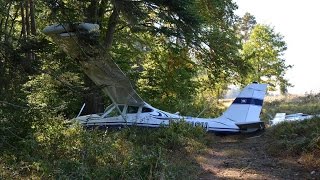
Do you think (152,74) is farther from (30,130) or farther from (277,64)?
(277,64)

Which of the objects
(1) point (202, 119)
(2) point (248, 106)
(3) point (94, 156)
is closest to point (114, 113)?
(1) point (202, 119)

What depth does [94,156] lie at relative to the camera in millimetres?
7504

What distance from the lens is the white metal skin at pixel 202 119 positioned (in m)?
11.7

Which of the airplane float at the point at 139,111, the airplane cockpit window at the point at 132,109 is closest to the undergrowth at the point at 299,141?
the airplane float at the point at 139,111

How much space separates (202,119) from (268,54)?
74.8ft

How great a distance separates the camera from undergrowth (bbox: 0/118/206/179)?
6.15 meters

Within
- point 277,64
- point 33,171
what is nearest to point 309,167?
point 33,171

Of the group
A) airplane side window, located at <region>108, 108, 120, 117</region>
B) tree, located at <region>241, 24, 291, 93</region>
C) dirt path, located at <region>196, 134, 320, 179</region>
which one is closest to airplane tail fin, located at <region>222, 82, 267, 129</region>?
dirt path, located at <region>196, 134, 320, 179</region>

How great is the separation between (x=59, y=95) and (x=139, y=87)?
4.73m

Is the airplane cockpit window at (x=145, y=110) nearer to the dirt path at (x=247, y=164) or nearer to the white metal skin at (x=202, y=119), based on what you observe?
the white metal skin at (x=202, y=119)

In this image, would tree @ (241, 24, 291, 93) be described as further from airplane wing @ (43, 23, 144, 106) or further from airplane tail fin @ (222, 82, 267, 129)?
airplane wing @ (43, 23, 144, 106)

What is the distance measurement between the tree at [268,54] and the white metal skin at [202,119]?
67.8 feet

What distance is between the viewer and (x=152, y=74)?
1686 cm

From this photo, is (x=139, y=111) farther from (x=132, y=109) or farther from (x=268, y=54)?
(x=268, y=54)
